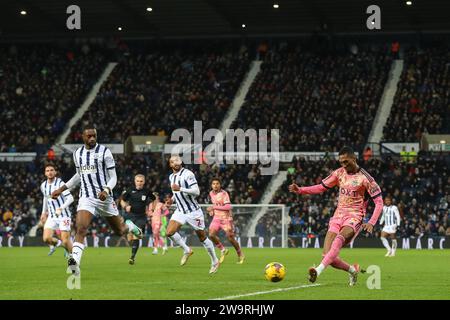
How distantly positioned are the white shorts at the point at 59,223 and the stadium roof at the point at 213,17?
2764cm

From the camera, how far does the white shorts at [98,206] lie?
16.4m

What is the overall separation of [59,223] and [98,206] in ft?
24.2

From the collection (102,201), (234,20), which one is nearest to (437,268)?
(102,201)

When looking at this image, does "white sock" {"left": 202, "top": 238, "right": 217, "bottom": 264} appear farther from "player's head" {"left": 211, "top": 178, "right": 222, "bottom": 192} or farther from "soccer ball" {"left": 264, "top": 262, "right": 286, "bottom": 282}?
"player's head" {"left": 211, "top": 178, "right": 222, "bottom": 192}

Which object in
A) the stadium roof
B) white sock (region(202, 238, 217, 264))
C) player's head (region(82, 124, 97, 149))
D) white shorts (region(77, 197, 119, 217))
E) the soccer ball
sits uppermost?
the stadium roof

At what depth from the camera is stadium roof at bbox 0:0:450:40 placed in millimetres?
50375

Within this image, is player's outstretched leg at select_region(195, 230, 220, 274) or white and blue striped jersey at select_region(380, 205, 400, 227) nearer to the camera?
player's outstretched leg at select_region(195, 230, 220, 274)

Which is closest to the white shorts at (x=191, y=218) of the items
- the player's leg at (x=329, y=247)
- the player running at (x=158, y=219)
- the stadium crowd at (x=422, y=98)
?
the player's leg at (x=329, y=247)

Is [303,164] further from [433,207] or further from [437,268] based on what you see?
[437,268]

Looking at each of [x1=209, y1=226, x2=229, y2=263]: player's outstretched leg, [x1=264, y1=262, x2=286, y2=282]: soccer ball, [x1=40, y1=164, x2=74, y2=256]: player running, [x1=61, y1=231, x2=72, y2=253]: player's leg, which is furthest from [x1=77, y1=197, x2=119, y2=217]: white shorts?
[x1=209, y1=226, x2=229, y2=263]: player's outstretched leg

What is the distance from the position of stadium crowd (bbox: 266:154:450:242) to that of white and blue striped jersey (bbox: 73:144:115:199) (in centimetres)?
2556

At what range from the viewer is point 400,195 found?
4231 centimetres

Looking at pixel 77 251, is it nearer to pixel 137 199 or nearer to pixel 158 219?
pixel 137 199

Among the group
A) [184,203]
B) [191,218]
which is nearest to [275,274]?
[191,218]
